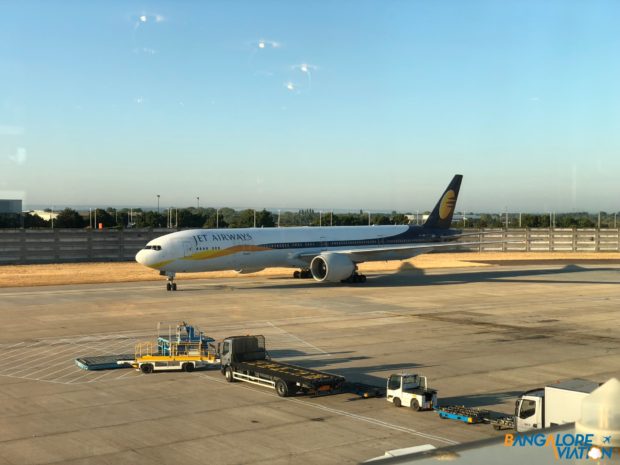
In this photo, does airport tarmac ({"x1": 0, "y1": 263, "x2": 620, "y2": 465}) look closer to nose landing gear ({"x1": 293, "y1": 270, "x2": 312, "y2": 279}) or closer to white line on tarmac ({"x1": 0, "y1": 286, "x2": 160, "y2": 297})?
white line on tarmac ({"x1": 0, "y1": 286, "x2": 160, "y2": 297})

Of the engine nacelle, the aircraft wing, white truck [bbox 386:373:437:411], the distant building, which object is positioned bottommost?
white truck [bbox 386:373:437:411]

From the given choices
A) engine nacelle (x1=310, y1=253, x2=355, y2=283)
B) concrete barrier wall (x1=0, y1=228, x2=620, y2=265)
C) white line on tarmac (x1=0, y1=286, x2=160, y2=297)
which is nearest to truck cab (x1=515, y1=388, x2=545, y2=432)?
Answer: engine nacelle (x1=310, y1=253, x2=355, y2=283)

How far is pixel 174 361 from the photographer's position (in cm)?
2745

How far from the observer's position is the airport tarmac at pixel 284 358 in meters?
18.5

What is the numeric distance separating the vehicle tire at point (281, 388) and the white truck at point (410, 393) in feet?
11.2

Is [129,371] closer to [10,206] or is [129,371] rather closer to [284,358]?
[284,358]

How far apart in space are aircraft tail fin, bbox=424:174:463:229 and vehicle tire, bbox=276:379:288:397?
47.3 metres

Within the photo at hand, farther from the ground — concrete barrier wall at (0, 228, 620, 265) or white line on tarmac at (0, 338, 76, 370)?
concrete barrier wall at (0, 228, 620, 265)

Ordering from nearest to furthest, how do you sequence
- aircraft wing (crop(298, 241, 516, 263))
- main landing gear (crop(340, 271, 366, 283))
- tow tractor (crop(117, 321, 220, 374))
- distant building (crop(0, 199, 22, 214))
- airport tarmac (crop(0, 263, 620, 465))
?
1. airport tarmac (crop(0, 263, 620, 465))
2. tow tractor (crop(117, 321, 220, 374))
3. aircraft wing (crop(298, 241, 516, 263))
4. main landing gear (crop(340, 271, 366, 283))
5. distant building (crop(0, 199, 22, 214))

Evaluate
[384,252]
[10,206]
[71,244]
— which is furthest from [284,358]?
[71,244]

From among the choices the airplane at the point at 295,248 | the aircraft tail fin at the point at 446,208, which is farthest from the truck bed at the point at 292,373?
the aircraft tail fin at the point at 446,208

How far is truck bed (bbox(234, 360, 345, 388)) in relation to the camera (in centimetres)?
2320

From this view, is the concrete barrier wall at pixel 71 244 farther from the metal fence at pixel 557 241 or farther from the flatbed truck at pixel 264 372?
the flatbed truck at pixel 264 372

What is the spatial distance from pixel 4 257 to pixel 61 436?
66.2m
